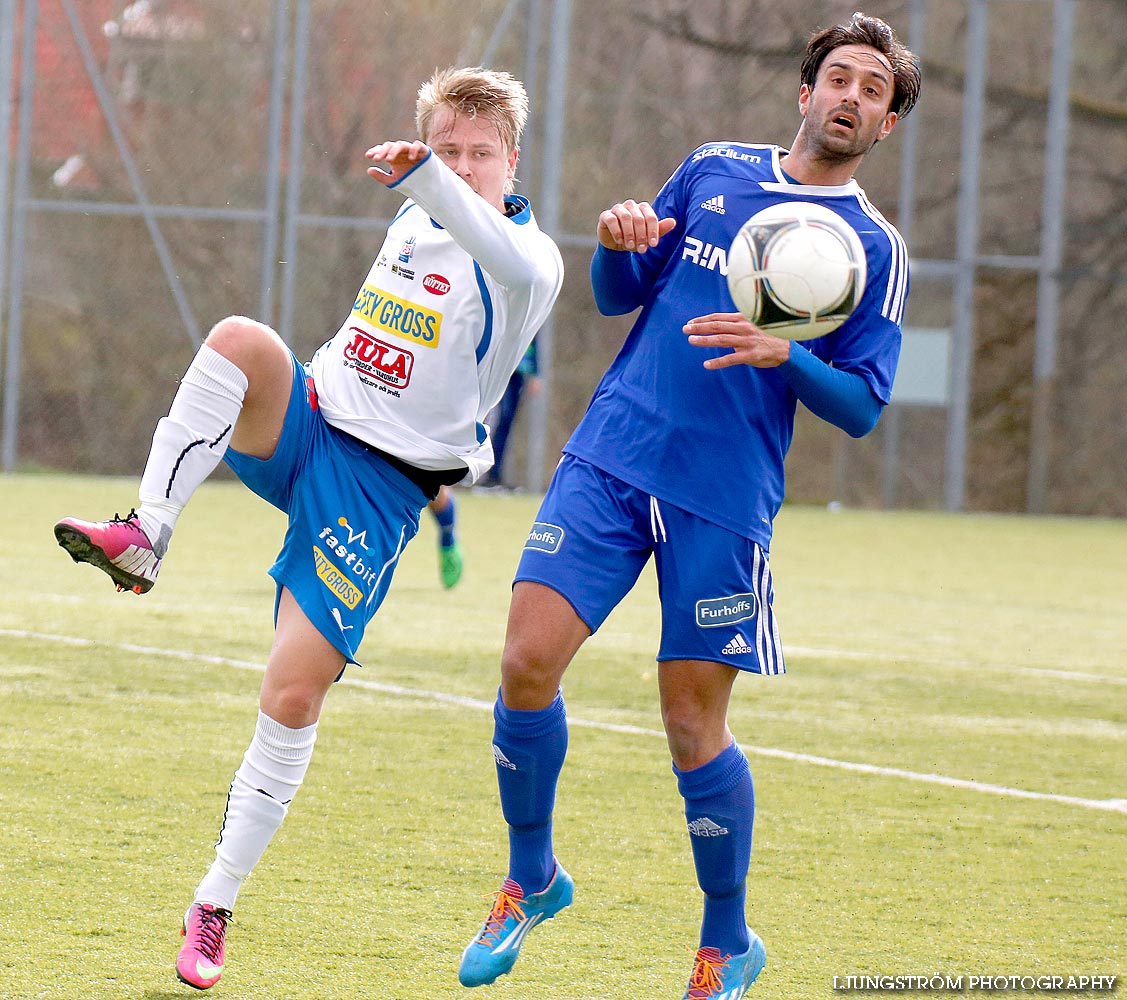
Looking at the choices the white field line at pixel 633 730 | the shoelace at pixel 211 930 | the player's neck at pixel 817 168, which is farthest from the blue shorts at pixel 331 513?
the white field line at pixel 633 730

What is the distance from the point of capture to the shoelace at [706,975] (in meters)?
3.15

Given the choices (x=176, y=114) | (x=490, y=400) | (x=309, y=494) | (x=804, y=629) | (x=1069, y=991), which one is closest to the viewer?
(x=1069, y=991)

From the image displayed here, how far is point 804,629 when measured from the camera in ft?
27.2

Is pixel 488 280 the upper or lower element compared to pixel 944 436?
upper

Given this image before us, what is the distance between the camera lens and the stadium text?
326cm

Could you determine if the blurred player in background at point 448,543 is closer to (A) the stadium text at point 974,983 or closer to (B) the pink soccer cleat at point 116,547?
(B) the pink soccer cleat at point 116,547

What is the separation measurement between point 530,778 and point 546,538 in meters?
0.49

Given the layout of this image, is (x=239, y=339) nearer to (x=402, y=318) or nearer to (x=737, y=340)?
(x=402, y=318)

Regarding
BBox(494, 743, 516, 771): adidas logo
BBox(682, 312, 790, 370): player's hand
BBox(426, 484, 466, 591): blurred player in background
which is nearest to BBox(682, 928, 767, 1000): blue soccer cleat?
BBox(494, 743, 516, 771): adidas logo

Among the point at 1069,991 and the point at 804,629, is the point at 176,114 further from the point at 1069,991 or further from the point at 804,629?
the point at 1069,991

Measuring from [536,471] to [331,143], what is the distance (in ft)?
12.6

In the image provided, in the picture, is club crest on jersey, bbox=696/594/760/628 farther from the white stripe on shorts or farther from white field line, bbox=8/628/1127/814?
white field line, bbox=8/628/1127/814

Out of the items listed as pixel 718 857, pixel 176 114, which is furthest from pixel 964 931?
pixel 176 114

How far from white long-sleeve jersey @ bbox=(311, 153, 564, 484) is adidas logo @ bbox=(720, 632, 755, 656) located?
721mm
